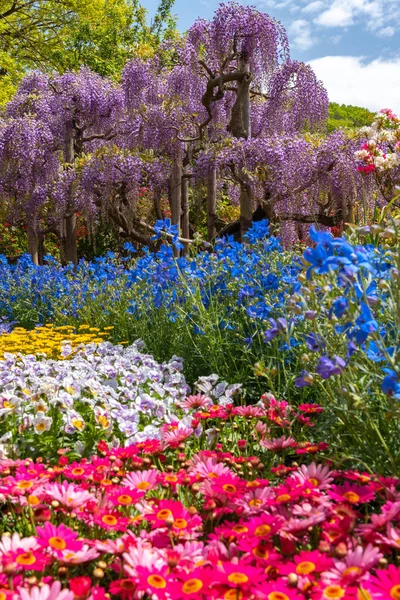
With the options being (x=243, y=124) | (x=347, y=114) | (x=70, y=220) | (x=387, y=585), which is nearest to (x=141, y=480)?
(x=387, y=585)

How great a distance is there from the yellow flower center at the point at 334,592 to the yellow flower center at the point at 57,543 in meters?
0.61

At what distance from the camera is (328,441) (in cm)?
227

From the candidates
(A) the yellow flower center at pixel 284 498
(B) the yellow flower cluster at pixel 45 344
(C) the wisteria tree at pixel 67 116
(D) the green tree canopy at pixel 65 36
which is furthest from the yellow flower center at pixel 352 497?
(D) the green tree canopy at pixel 65 36

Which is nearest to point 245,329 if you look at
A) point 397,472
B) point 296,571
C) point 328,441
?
point 328,441

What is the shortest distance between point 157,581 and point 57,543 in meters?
0.29

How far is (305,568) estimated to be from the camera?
1284mm

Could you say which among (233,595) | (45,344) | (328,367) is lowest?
(45,344)

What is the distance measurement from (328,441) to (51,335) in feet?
10.7

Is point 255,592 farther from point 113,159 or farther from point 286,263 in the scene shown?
point 113,159

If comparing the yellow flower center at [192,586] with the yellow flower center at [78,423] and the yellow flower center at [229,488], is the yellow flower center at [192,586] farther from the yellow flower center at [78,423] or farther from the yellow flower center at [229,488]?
the yellow flower center at [78,423]

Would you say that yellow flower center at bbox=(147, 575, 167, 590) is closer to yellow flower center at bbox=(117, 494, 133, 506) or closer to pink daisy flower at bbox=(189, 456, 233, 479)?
yellow flower center at bbox=(117, 494, 133, 506)

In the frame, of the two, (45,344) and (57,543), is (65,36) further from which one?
(57,543)

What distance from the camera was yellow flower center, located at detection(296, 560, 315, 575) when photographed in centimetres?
127

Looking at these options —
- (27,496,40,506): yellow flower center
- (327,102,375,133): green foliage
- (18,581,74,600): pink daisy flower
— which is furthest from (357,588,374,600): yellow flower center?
(327,102,375,133): green foliage
